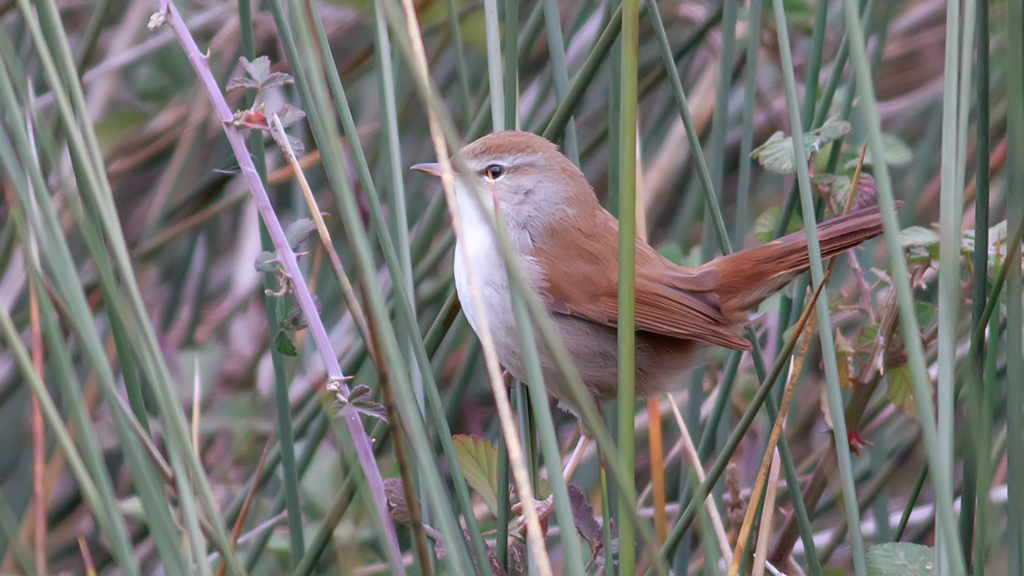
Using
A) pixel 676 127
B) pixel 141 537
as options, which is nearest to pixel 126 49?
pixel 141 537

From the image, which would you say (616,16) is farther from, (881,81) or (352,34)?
(881,81)

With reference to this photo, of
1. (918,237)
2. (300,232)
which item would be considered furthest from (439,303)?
(918,237)

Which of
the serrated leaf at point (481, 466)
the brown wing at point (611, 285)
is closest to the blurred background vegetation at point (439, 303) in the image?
the serrated leaf at point (481, 466)

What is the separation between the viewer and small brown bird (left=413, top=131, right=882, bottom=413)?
6.79 ft

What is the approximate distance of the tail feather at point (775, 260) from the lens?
6.13 ft

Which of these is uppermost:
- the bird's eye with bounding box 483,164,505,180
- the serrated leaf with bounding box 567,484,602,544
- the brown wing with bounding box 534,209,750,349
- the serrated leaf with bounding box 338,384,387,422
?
the bird's eye with bounding box 483,164,505,180

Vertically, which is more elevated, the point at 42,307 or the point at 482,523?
the point at 42,307

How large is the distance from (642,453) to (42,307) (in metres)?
2.61

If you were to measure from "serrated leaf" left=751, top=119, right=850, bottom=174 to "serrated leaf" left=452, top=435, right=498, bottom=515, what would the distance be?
757mm

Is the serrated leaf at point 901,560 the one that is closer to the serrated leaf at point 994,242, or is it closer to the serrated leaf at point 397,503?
the serrated leaf at point 994,242

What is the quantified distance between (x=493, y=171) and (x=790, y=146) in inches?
26.6

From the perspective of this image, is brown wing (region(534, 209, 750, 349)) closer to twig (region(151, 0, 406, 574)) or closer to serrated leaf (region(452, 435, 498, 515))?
serrated leaf (region(452, 435, 498, 515))

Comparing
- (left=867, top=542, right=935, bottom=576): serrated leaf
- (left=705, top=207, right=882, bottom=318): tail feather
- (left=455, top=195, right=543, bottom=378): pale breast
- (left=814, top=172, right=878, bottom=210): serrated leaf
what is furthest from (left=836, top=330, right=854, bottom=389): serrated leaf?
(left=455, top=195, right=543, bottom=378): pale breast

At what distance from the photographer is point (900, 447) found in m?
2.98
